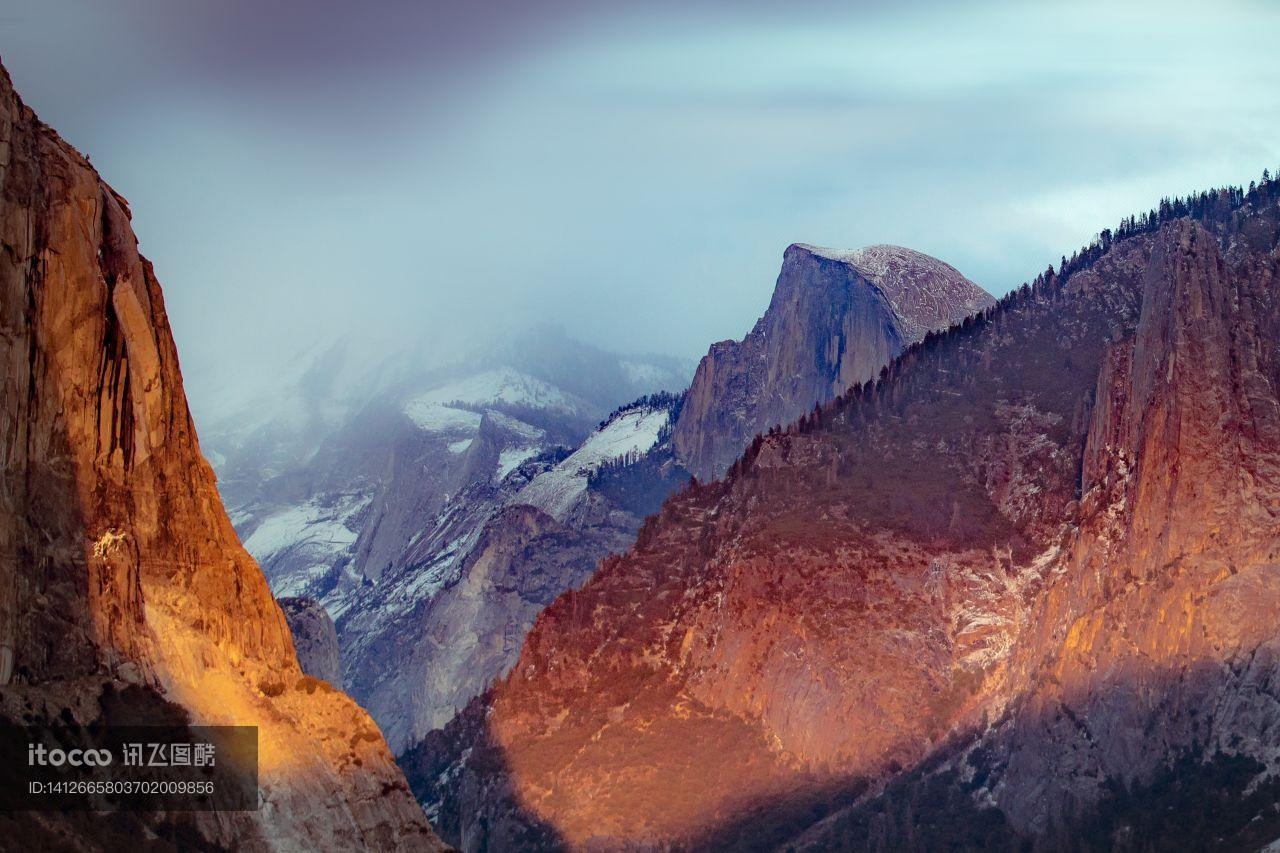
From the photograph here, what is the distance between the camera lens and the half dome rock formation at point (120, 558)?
114m

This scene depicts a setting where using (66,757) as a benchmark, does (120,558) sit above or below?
above

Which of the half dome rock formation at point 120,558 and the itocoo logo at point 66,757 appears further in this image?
the half dome rock formation at point 120,558

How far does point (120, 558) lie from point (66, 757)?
11.6 metres

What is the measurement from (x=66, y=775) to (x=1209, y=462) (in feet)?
332

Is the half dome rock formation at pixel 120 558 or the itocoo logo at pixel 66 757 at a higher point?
the half dome rock formation at pixel 120 558

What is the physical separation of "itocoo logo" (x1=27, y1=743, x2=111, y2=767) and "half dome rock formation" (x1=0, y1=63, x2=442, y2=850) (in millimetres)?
1557

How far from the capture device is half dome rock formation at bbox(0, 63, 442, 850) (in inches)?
4481

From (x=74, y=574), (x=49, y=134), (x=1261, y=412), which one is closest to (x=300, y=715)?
(x=74, y=574)

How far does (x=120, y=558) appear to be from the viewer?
4712 inches

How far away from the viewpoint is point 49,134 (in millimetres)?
120000

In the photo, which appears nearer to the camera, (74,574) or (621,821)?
(74,574)

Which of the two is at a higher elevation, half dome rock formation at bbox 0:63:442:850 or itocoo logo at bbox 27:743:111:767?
half dome rock formation at bbox 0:63:442:850

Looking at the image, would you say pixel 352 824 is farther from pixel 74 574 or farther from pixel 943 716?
pixel 943 716

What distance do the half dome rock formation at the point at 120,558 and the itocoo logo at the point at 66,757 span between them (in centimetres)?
156
